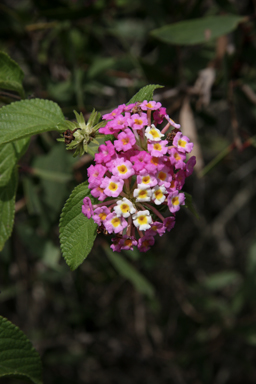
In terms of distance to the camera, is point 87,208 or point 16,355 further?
point 16,355

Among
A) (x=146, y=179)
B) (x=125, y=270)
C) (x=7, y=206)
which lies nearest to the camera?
(x=146, y=179)

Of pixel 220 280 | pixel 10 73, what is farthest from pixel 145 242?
pixel 220 280

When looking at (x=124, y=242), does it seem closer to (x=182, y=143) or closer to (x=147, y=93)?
(x=182, y=143)

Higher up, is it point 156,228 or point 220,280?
point 156,228

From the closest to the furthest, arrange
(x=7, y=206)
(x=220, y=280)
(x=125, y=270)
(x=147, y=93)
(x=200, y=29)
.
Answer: (x=147, y=93)
(x=7, y=206)
(x=200, y=29)
(x=125, y=270)
(x=220, y=280)

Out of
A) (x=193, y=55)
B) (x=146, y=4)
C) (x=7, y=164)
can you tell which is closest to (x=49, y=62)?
(x=146, y=4)

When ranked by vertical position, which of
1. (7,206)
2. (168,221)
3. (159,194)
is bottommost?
(7,206)

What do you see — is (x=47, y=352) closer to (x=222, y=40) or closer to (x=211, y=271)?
(x=211, y=271)
